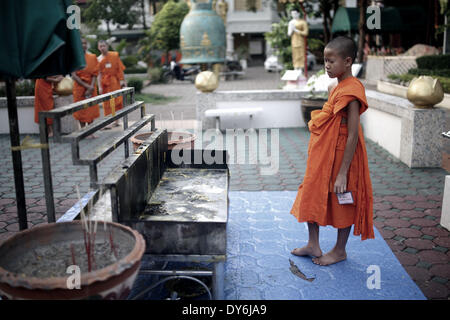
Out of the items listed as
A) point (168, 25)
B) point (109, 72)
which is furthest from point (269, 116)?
point (168, 25)

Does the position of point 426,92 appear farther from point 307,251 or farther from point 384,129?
point 307,251

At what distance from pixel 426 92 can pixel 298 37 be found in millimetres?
6738

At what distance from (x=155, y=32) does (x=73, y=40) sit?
2437 cm

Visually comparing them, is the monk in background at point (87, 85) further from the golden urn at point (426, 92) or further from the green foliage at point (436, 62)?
the green foliage at point (436, 62)

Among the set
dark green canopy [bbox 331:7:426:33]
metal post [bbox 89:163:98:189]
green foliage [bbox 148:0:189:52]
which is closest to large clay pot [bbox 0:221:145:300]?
metal post [bbox 89:163:98:189]

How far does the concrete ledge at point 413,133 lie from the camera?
596 centimetres

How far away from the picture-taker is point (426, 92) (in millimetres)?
5789

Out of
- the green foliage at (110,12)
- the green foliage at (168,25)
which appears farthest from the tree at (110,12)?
the green foliage at (168,25)

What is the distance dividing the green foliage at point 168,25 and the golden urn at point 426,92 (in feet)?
68.0

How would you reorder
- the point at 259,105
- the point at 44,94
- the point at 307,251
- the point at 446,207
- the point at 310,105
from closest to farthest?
the point at 307,251 < the point at 446,207 < the point at 44,94 < the point at 310,105 < the point at 259,105

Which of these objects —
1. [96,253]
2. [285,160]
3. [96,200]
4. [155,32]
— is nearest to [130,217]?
[96,200]

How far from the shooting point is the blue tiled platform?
2990 mm
